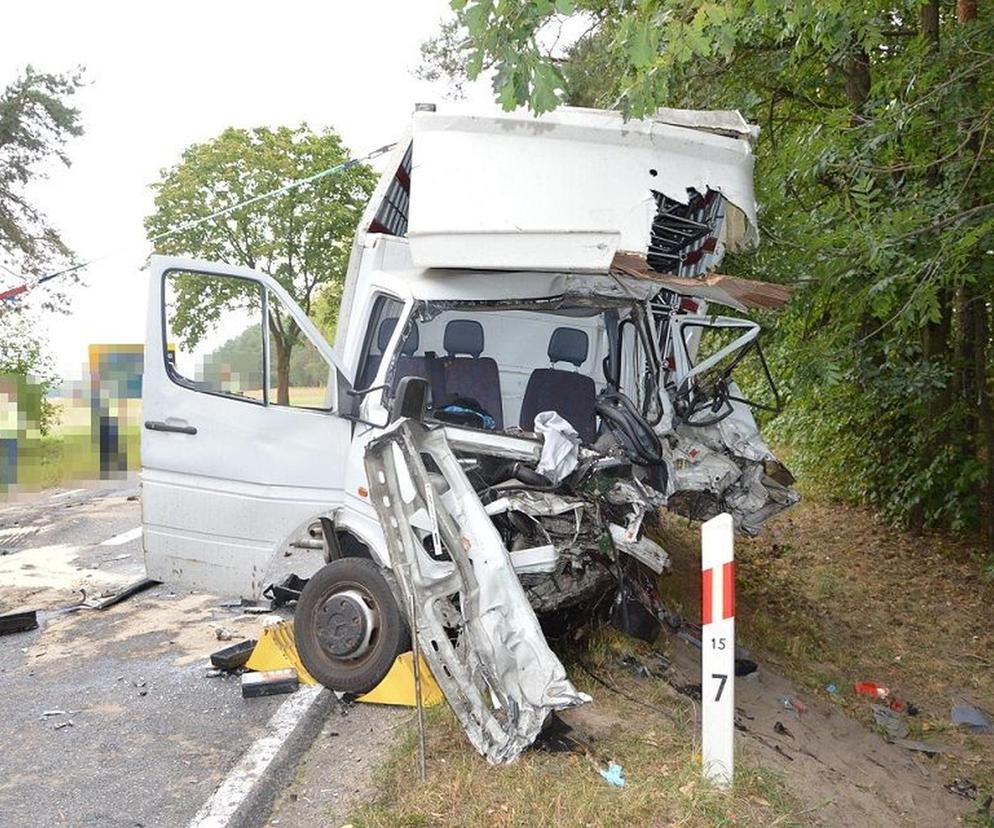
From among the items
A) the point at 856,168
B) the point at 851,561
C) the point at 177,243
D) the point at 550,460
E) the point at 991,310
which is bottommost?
the point at 851,561

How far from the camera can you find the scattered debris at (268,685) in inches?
194

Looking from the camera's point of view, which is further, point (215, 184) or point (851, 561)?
point (215, 184)

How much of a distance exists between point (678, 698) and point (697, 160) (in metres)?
2.89

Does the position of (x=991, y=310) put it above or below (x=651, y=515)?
above

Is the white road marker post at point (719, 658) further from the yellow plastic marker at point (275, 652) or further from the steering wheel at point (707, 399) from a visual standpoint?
the steering wheel at point (707, 399)

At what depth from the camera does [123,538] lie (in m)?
9.13

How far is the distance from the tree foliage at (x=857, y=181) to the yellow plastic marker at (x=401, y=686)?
2.71m

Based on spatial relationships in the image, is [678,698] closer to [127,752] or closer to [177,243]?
[127,752]

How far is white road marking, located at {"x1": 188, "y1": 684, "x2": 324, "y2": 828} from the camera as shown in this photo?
3.66m

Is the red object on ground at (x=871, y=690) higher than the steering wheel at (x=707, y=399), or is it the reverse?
the steering wheel at (x=707, y=399)

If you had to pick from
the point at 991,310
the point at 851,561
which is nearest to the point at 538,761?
the point at 851,561

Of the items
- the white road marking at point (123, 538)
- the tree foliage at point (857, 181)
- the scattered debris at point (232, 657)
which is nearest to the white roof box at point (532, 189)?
the tree foliage at point (857, 181)

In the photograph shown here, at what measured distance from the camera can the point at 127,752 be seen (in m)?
4.32

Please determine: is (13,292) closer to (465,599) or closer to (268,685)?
(268,685)
